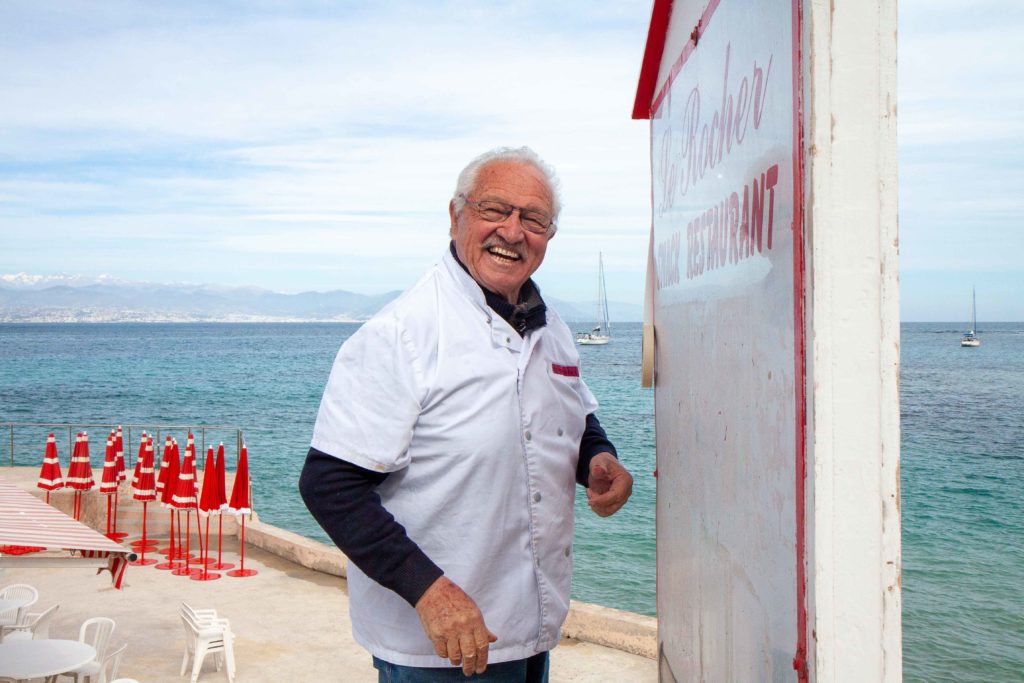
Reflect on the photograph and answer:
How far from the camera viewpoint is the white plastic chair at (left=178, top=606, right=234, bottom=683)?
20.8ft

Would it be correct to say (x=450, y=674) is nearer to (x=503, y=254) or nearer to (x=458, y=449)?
(x=458, y=449)

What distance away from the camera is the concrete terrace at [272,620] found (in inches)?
264

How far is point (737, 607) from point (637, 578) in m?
16.0

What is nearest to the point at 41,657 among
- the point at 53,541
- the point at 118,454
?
the point at 53,541

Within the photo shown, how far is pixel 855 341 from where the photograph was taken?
1.08 m

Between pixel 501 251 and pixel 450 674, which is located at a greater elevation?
pixel 501 251

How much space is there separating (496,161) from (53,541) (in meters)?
3.13

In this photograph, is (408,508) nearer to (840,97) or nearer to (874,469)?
(874,469)

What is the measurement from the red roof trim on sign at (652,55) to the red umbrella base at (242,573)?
788cm

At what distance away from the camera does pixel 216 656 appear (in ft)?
22.5

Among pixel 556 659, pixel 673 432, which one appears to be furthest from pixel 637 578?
pixel 673 432

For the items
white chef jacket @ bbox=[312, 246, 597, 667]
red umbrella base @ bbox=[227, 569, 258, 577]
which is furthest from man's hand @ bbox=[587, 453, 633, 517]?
red umbrella base @ bbox=[227, 569, 258, 577]

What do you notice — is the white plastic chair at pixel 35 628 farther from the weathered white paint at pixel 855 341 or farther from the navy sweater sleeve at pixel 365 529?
the weathered white paint at pixel 855 341

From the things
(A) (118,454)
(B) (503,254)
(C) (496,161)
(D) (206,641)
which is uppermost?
(C) (496,161)
